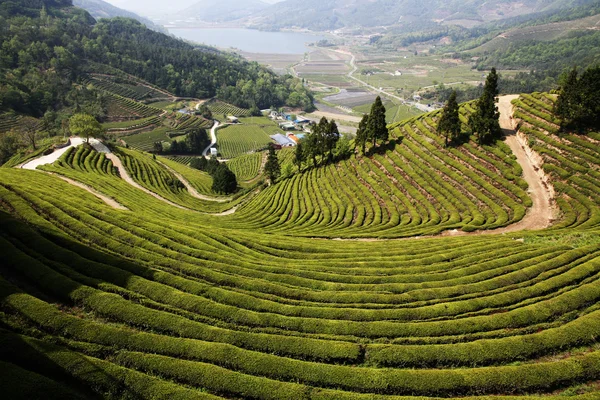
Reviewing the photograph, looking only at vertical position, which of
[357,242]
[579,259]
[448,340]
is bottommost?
[357,242]

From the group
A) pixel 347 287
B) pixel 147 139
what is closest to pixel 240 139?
pixel 147 139

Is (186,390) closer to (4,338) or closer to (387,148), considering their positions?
(4,338)

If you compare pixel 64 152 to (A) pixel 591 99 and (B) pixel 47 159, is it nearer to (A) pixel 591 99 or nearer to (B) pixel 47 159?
(B) pixel 47 159

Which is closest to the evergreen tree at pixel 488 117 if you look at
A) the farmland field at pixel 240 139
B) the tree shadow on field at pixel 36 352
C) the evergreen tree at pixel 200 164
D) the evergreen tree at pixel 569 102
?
the evergreen tree at pixel 569 102

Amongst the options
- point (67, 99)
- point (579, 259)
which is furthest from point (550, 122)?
point (67, 99)

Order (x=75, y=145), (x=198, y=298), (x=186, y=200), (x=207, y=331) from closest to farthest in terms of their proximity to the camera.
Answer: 1. (x=207, y=331)
2. (x=198, y=298)
3. (x=186, y=200)
4. (x=75, y=145)
